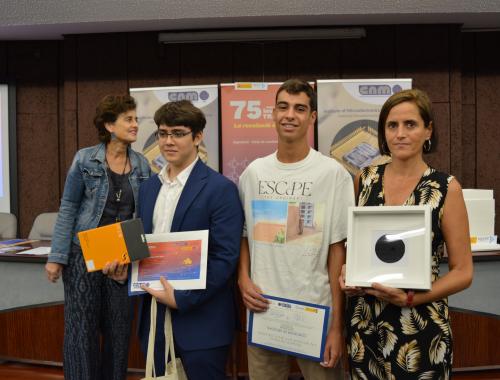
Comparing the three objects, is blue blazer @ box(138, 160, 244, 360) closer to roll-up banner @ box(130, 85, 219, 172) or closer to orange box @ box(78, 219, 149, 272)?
orange box @ box(78, 219, 149, 272)

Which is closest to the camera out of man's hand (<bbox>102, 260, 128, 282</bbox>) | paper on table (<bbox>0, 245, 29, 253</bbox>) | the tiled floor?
man's hand (<bbox>102, 260, 128, 282</bbox>)

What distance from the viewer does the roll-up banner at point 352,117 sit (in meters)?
4.38

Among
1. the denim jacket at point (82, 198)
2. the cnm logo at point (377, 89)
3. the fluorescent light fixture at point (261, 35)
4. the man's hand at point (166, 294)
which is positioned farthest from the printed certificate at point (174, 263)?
the fluorescent light fixture at point (261, 35)

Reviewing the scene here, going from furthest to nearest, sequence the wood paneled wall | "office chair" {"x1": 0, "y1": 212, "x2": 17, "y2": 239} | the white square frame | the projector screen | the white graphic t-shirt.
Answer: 1. the projector screen
2. the wood paneled wall
3. "office chair" {"x1": 0, "y1": 212, "x2": 17, "y2": 239}
4. the white graphic t-shirt
5. the white square frame

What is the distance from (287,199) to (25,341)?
2334 mm

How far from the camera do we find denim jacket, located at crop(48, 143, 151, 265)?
7.21ft

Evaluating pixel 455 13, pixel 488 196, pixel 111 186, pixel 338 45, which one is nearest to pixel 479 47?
pixel 455 13

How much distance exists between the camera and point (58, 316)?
3.05m

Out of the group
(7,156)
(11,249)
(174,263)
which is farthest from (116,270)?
(7,156)

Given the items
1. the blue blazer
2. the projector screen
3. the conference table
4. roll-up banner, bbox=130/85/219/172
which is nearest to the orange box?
the blue blazer

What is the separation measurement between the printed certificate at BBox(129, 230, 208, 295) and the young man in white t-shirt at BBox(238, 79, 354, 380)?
0.18m

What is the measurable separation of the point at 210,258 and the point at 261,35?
3.32 meters

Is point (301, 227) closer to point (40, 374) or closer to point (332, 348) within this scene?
point (332, 348)

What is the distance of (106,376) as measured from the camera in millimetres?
2316
